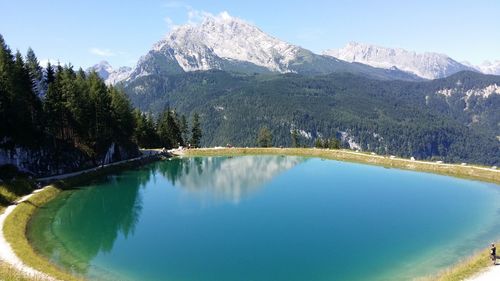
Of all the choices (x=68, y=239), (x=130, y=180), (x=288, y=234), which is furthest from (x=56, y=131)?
(x=288, y=234)

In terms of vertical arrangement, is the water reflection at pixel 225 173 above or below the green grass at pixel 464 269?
above

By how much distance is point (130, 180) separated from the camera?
94.6 m

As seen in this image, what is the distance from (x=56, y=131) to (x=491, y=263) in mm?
85020

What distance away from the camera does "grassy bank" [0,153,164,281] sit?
122 ft

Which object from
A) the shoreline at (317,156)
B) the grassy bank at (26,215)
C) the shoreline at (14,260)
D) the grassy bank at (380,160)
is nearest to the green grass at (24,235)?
the grassy bank at (26,215)

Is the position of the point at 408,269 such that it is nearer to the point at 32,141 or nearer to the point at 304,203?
the point at 304,203

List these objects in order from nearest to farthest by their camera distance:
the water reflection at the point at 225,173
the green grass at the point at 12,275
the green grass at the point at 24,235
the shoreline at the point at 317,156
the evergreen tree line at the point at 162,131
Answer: the green grass at the point at 12,275 → the green grass at the point at 24,235 → the shoreline at the point at 317,156 → the water reflection at the point at 225,173 → the evergreen tree line at the point at 162,131

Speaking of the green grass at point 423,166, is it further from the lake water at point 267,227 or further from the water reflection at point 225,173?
the water reflection at point 225,173

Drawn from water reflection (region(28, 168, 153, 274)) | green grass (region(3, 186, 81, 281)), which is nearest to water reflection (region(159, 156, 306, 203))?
water reflection (region(28, 168, 153, 274))

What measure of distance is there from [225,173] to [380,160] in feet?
142

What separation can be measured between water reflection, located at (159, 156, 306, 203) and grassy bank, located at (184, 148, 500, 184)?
623 cm

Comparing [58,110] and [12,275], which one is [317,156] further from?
[12,275]

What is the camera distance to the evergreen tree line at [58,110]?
78.1 metres

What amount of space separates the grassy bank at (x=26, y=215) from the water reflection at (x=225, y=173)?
18.2 metres
